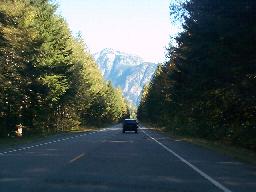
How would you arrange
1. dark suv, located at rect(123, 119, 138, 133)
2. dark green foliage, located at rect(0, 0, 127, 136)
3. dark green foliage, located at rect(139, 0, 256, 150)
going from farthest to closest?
dark suv, located at rect(123, 119, 138, 133)
dark green foliage, located at rect(0, 0, 127, 136)
dark green foliage, located at rect(139, 0, 256, 150)

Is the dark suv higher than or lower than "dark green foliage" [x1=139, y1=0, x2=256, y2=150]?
lower

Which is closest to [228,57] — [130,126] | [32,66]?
[32,66]

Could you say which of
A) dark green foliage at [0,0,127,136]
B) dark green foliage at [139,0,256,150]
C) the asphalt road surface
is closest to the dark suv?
dark green foliage at [0,0,127,136]

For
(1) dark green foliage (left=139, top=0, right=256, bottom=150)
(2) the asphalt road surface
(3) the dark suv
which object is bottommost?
(2) the asphalt road surface

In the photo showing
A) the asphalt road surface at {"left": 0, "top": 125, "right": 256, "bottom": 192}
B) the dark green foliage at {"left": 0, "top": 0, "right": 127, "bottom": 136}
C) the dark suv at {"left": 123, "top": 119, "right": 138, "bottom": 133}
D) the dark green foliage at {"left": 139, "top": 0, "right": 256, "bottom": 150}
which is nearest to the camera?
the asphalt road surface at {"left": 0, "top": 125, "right": 256, "bottom": 192}

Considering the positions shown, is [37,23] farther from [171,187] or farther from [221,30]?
[171,187]

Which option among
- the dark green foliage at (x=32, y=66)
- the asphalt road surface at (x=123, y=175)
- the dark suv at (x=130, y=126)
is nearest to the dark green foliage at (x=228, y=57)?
the asphalt road surface at (x=123, y=175)

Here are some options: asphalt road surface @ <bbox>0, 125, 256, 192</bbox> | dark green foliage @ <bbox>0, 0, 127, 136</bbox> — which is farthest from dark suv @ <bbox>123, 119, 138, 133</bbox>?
asphalt road surface @ <bbox>0, 125, 256, 192</bbox>

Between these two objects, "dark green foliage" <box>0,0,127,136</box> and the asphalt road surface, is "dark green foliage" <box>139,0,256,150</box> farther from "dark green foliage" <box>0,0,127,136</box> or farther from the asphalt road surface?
Answer: "dark green foliage" <box>0,0,127,136</box>

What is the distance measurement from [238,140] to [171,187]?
2141 cm

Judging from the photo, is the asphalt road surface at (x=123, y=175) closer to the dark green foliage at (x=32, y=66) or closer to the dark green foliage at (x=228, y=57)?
the dark green foliage at (x=228, y=57)

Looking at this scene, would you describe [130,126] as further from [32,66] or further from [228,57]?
[228,57]

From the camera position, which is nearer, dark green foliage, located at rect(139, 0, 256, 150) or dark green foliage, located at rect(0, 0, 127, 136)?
dark green foliage, located at rect(139, 0, 256, 150)

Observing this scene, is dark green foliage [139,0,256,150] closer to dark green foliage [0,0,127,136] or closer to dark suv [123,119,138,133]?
dark green foliage [0,0,127,136]
